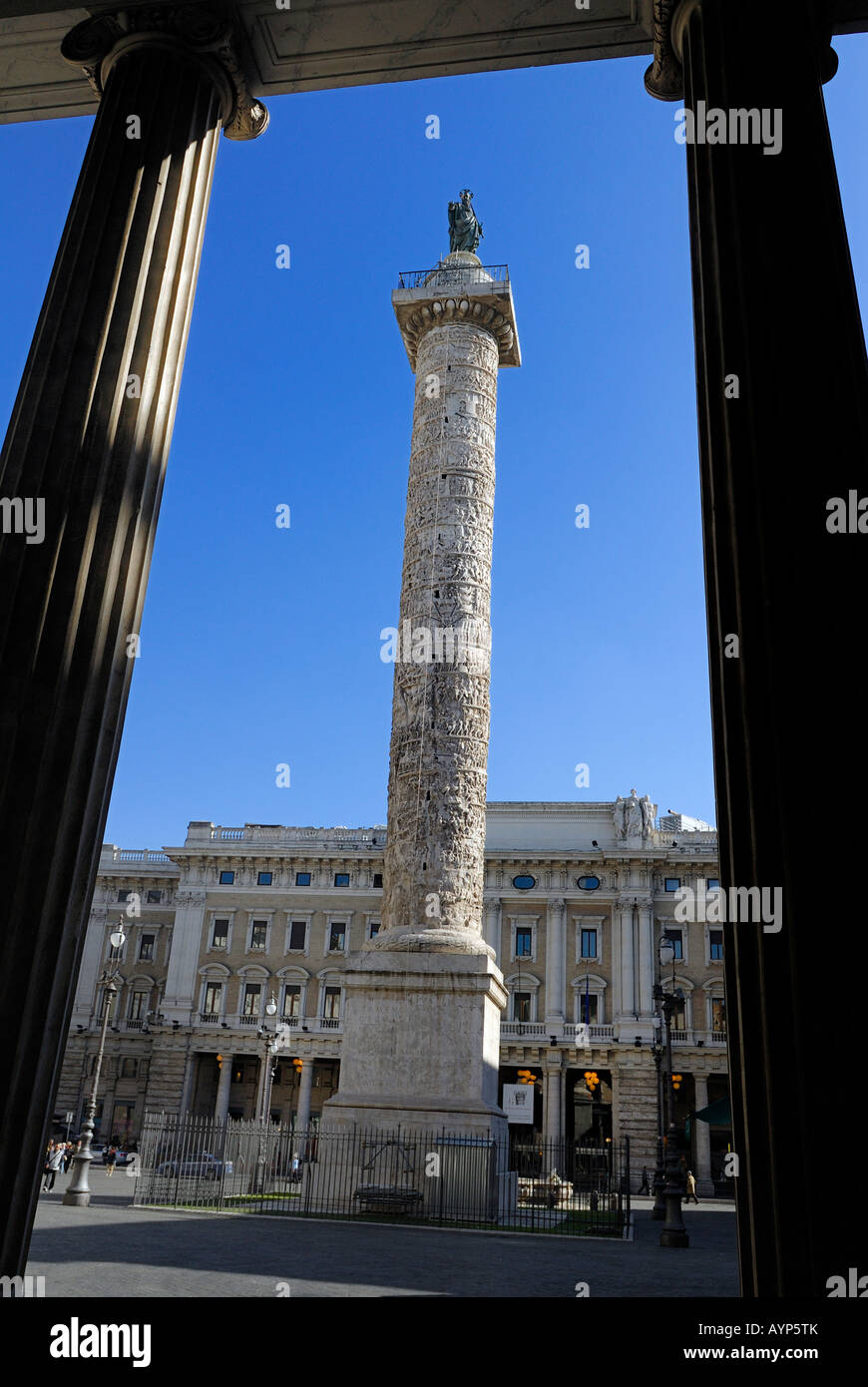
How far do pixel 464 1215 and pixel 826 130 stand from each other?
546 inches

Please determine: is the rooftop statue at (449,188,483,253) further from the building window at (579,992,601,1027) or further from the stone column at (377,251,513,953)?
the building window at (579,992,601,1027)

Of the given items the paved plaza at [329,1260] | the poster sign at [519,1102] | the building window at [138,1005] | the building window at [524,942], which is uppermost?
the building window at [524,942]

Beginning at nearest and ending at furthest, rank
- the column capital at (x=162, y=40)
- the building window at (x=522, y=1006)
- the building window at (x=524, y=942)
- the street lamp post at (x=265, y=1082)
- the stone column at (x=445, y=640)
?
the column capital at (x=162, y=40)
the stone column at (x=445, y=640)
the street lamp post at (x=265, y=1082)
the building window at (x=522, y=1006)
the building window at (x=524, y=942)

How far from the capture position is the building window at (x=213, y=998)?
46156 millimetres

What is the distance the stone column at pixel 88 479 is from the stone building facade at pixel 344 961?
37089mm

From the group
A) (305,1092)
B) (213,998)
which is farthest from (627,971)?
(213,998)

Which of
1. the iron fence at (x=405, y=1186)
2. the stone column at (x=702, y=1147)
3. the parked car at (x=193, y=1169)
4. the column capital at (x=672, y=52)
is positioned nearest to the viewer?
the column capital at (x=672, y=52)

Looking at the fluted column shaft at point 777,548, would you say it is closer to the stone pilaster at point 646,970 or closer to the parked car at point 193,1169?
the parked car at point 193,1169

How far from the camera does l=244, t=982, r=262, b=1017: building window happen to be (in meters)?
45.7

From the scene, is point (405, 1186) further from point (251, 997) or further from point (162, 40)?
point (251, 997)

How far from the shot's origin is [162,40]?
5.57 m

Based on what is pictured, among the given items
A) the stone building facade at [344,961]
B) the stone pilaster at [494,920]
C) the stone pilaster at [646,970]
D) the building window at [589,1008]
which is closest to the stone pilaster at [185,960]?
the stone building facade at [344,961]

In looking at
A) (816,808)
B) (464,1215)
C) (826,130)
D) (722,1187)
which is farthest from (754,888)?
(722,1187)
